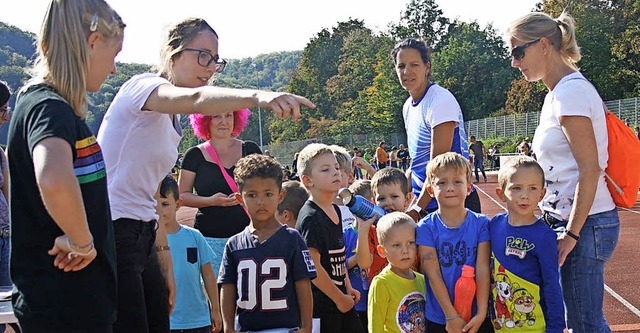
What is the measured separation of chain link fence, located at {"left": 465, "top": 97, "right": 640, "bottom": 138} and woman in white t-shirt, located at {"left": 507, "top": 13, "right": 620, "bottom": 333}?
34767 mm

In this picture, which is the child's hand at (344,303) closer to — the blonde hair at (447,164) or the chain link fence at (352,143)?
the blonde hair at (447,164)

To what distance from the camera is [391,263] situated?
4.26m

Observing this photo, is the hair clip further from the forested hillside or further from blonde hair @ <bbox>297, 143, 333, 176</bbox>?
the forested hillside

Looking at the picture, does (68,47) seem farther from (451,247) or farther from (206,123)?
(206,123)

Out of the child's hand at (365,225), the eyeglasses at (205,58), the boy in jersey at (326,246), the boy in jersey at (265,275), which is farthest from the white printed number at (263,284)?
the eyeglasses at (205,58)

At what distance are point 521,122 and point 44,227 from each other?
→ 47457mm

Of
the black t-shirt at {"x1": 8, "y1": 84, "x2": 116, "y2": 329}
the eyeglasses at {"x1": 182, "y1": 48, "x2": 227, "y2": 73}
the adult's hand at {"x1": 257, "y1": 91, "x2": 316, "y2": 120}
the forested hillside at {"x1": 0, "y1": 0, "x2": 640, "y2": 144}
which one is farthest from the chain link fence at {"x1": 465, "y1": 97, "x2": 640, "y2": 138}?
the black t-shirt at {"x1": 8, "y1": 84, "x2": 116, "y2": 329}

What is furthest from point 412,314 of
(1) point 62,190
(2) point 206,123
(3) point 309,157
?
(1) point 62,190

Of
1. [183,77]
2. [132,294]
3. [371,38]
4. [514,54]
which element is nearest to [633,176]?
[514,54]

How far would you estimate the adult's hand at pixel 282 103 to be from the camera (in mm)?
2365

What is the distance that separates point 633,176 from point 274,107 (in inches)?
87.2

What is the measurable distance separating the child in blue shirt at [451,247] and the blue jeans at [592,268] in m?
0.54

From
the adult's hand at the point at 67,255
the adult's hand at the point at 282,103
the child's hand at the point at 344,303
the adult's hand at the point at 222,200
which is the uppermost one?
the adult's hand at the point at 282,103

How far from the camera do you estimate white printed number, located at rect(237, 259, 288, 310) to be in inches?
147
